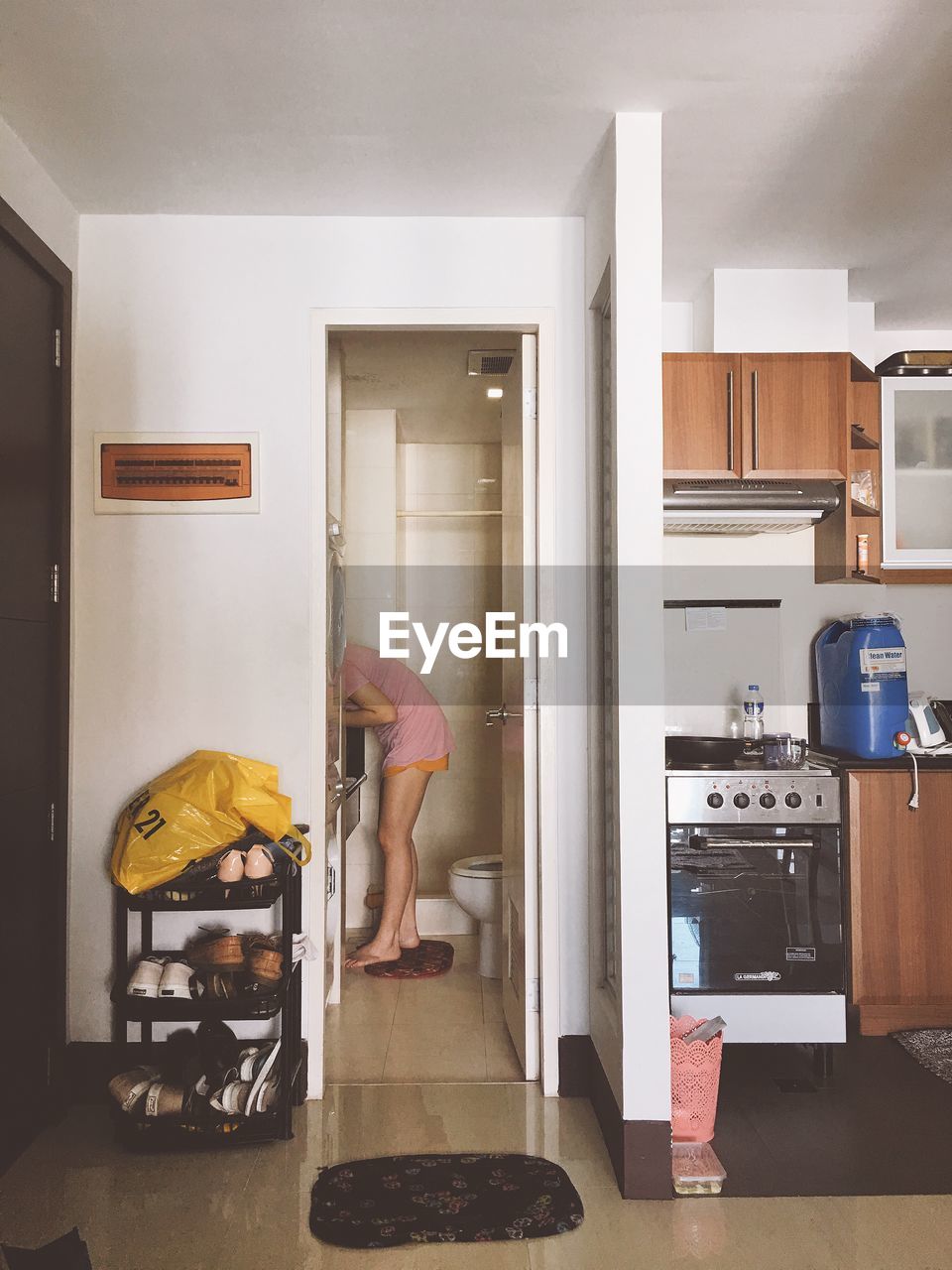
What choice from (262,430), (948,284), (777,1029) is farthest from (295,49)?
(777,1029)

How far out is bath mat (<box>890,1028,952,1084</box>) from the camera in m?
2.99

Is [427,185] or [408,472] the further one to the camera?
[408,472]

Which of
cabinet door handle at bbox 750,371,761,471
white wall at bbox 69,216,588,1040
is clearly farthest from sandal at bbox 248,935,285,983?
cabinet door handle at bbox 750,371,761,471

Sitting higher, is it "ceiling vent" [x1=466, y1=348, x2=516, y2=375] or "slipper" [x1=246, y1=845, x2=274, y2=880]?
"ceiling vent" [x1=466, y1=348, x2=516, y2=375]

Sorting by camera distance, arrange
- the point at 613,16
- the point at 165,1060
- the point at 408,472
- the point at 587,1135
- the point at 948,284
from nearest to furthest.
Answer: the point at 613,16 < the point at 587,1135 < the point at 165,1060 < the point at 948,284 < the point at 408,472

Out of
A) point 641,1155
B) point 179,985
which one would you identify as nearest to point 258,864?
point 179,985

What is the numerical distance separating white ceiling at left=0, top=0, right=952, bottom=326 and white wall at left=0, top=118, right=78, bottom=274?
4 centimetres

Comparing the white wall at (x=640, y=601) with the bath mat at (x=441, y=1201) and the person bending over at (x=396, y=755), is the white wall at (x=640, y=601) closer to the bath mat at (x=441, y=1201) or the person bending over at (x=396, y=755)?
the bath mat at (x=441, y=1201)

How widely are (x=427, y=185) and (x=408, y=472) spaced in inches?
81.3

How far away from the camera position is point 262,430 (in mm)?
2861

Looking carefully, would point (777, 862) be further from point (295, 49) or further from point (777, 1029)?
point (295, 49)

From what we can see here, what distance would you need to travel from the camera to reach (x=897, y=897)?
10.6ft

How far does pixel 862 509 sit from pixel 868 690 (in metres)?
0.66

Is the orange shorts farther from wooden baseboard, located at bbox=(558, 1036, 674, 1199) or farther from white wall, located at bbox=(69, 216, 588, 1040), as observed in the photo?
wooden baseboard, located at bbox=(558, 1036, 674, 1199)
